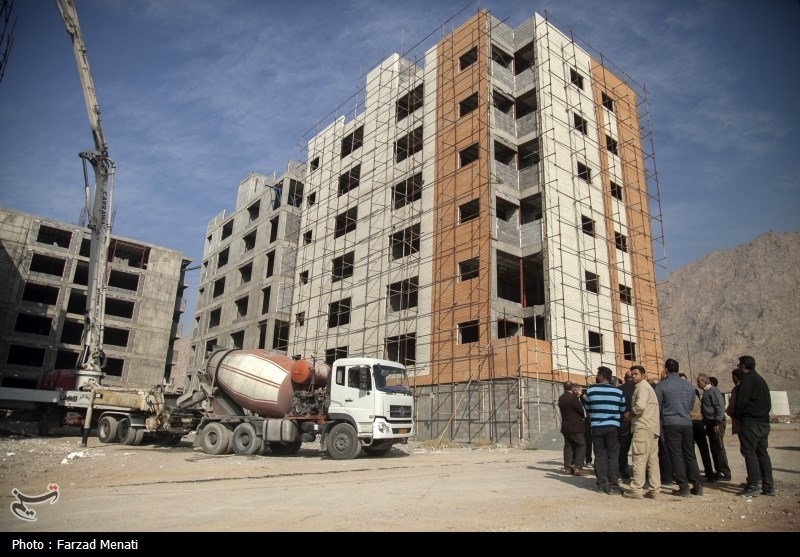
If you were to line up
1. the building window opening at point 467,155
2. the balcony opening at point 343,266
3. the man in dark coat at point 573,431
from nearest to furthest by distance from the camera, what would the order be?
the man in dark coat at point 573,431, the building window opening at point 467,155, the balcony opening at point 343,266

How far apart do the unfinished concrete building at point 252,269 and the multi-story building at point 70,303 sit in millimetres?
3969

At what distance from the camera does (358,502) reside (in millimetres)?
6516

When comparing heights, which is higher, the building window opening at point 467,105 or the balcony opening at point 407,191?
the building window opening at point 467,105

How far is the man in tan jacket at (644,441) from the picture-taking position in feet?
21.7

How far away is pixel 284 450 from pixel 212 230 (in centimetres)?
4265

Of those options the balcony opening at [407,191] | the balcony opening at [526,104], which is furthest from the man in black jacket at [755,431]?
the balcony opening at [526,104]

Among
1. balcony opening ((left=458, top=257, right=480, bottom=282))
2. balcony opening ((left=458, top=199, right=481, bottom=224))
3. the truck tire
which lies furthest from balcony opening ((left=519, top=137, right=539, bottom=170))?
the truck tire

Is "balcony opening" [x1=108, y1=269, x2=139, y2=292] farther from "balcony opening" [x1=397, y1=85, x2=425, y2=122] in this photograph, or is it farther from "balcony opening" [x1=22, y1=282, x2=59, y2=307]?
"balcony opening" [x1=397, y1=85, x2=425, y2=122]

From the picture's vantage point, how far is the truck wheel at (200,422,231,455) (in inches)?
605

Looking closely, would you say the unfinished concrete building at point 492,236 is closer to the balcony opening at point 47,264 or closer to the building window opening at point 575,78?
the building window opening at point 575,78

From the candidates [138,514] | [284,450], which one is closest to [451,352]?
[284,450]

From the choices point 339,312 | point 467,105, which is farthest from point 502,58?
point 339,312

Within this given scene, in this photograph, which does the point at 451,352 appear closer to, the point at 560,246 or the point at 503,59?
the point at 560,246

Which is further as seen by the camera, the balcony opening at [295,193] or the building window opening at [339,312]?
the balcony opening at [295,193]
